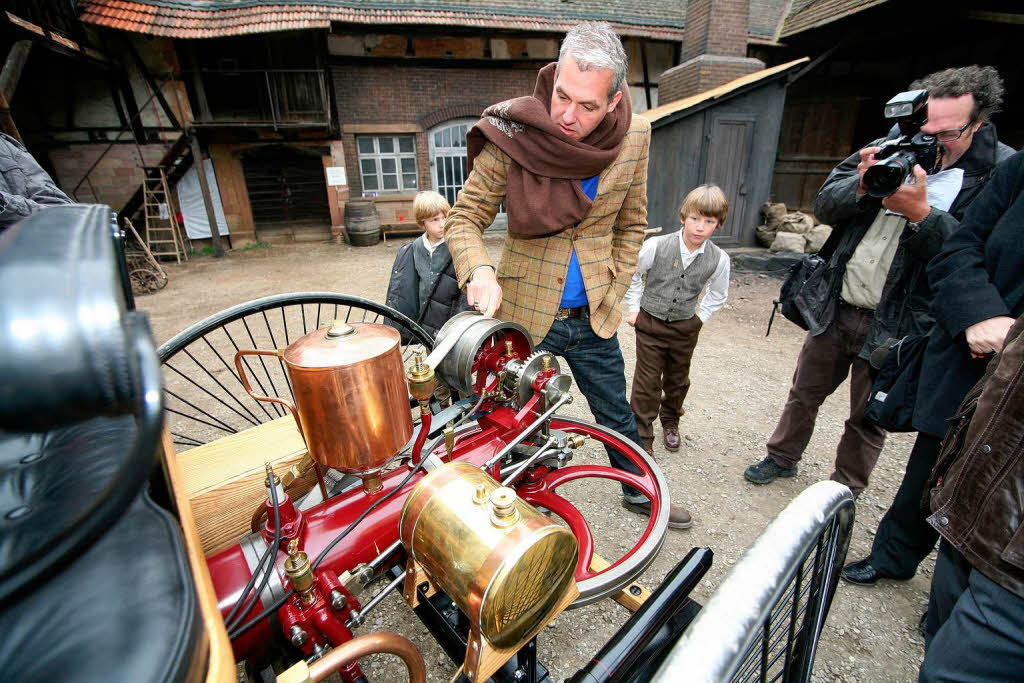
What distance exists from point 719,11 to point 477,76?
5.88 m

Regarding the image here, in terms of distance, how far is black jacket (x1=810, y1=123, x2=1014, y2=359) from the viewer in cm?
182

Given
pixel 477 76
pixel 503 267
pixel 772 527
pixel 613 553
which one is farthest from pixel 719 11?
pixel 772 527

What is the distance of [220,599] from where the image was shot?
3.21 feet

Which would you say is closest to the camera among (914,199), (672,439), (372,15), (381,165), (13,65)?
(914,199)

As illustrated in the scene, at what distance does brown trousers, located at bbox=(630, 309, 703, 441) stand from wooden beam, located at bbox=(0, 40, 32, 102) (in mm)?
10060

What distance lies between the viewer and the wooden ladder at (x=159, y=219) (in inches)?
384

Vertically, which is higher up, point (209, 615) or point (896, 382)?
point (209, 615)

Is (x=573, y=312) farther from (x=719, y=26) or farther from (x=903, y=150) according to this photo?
(x=719, y=26)

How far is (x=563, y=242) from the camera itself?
192 cm

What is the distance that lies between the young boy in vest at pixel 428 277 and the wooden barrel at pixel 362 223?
9025mm

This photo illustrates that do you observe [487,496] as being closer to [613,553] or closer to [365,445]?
[365,445]

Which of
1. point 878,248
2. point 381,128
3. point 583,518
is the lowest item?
point 583,518

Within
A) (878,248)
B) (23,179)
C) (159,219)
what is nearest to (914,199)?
(878,248)

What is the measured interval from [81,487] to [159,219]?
11872 mm
